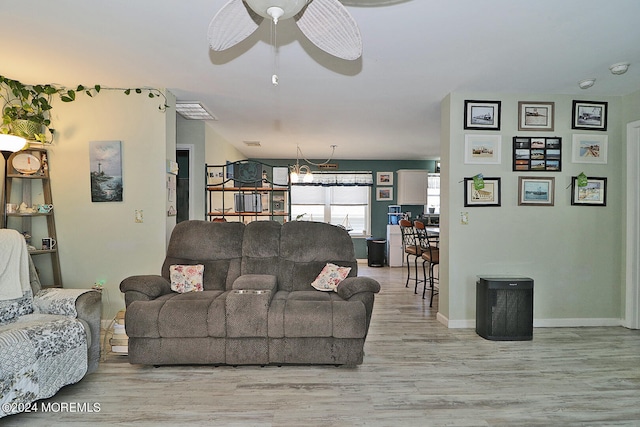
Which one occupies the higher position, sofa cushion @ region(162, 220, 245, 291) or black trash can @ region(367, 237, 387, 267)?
sofa cushion @ region(162, 220, 245, 291)

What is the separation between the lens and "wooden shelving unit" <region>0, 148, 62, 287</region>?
348 centimetres

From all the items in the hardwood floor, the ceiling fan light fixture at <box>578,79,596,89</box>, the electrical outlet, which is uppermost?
the ceiling fan light fixture at <box>578,79,596,89</box>

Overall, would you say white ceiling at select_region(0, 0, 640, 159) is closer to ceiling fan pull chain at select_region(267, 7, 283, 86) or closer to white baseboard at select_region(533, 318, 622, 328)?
ceiling fan pull chain at select_region(267, 7, 283, 86)

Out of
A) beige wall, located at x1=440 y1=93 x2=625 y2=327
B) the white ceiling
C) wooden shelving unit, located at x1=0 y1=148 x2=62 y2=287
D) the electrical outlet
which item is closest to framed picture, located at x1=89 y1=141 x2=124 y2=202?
wooden shelving unit, located at x1=0 y1=148 x2=62 y2=287

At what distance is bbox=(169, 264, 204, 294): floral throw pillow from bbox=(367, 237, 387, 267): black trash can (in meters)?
Answer: 5.35

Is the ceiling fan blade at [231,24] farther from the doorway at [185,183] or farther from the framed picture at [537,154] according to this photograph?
the doorway at [185,183]

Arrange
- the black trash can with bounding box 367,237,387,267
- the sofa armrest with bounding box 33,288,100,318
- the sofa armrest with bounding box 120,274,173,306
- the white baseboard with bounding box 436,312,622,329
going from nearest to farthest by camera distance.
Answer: the sofa armrest with bounding box 33,288,100,318 < the sofa armrest with bounding box 120,274,173,306 < the white baseboard with bounding box 436,312,622,329 < the black trash can with bounding box 367,237,387,267

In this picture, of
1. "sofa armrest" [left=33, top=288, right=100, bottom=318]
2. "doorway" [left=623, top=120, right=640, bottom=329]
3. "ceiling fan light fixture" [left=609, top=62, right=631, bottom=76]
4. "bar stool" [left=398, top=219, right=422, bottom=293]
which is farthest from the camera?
"bar stool" [left=398, top=219, right=422, bottom=293]

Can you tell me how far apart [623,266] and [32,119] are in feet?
20.5

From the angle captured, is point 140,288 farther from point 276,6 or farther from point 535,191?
point 535,191

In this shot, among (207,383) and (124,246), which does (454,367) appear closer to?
(207,383)

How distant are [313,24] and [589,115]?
3.80 metres

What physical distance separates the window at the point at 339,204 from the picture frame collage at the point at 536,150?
195 inches

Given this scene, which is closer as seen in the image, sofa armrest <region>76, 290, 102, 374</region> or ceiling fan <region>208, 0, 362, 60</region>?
ceiling fan <region>208, 0, 362, 60</region>
